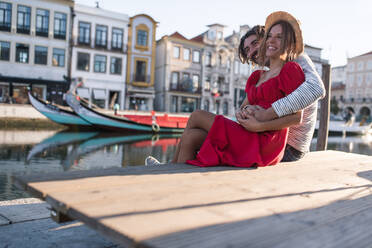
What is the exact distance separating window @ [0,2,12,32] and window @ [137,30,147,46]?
8743 mm

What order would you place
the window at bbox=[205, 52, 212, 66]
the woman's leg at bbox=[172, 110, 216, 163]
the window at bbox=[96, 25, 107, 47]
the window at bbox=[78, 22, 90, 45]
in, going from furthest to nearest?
the window at bbox=[205, 52, 212, 66] < the window at bbox=[96, 25, 107, 47] < the window at bbox=[78, 22, 90, 45] < the woman's leg at bbox=[172, 110, 216, 163]

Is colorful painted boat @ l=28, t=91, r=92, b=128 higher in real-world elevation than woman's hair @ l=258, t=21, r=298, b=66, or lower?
lower

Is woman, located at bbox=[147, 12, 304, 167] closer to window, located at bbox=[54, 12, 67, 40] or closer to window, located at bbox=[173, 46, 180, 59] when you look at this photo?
window, located at bbox=[54, 12, 67, 40]

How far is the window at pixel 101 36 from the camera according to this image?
24516 millimetres

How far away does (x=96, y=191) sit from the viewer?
119cm

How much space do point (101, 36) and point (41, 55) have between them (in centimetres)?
444

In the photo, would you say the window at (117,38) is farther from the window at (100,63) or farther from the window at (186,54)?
the window at (186,54)

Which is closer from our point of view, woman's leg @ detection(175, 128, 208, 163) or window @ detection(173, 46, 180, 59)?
woman's leg @ detection(175, 128, 208, 163)

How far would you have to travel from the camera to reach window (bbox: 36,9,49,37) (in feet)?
74.1

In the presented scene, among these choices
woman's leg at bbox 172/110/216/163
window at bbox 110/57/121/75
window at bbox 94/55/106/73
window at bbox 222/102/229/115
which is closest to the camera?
woman's leg at bbox 172/110/216/163

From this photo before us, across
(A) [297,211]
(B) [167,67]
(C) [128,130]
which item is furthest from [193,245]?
(B) [167,67]

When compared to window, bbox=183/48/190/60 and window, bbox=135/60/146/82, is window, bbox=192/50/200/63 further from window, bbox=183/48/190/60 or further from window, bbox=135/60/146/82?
window, bbox=135/60/146/82

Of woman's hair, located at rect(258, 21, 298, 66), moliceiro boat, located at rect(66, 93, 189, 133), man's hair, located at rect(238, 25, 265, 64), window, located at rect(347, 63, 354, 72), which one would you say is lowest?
moliceiro boat, located at rect(66, 93, 189, 133)

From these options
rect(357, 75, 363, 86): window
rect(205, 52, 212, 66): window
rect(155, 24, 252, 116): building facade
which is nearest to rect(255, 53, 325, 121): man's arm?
rect(155, 24, 252, 116): building facade
